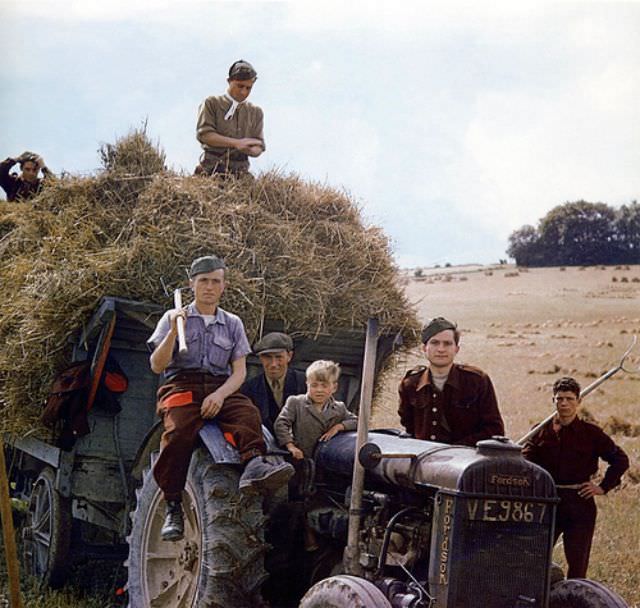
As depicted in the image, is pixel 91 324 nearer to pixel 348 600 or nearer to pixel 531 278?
pixel 348 600

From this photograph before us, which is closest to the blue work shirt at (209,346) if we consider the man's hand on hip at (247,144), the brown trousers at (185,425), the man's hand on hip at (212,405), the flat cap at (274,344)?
the brown trousers at (185,425)

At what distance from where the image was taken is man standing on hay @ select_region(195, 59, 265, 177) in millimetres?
8523

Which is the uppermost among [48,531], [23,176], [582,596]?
[23,176]

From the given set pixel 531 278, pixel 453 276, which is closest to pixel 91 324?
pixel 531 278

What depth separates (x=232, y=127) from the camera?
28.6ft

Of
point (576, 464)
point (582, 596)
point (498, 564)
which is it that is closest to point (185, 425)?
point (498, 564)

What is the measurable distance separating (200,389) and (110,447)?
1882 millimetres

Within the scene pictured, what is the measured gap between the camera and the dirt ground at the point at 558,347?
29.4 feet

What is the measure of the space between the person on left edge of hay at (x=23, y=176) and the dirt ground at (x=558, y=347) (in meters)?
3.79

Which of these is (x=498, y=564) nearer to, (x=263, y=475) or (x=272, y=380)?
(x=263, y=475)

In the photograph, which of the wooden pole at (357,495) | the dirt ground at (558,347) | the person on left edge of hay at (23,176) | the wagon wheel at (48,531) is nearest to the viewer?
the wooden pole at (357,495)

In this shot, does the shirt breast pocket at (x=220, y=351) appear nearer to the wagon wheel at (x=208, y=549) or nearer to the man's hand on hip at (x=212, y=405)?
the man's hand on hip at (x=212, y=405)

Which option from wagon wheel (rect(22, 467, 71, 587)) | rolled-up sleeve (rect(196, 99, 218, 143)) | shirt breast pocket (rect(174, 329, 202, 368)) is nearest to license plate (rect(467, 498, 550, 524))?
shirt breast pocket (rect(174, 329, 202, 368))

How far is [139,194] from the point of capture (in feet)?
26.2
